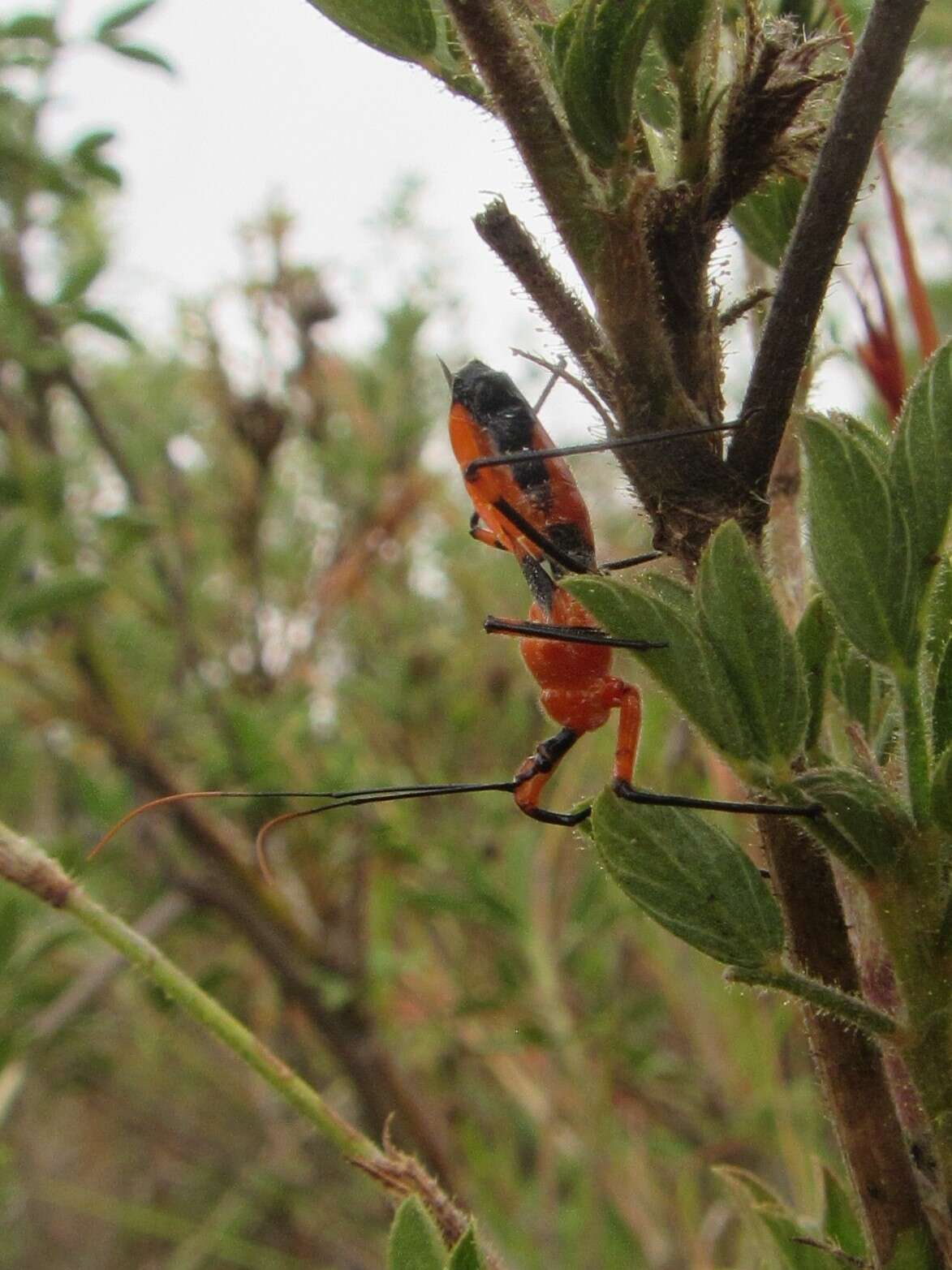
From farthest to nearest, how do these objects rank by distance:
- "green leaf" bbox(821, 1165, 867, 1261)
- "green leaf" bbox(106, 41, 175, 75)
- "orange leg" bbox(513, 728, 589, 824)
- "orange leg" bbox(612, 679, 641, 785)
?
"green leaf" bbox(106, 41, 175, 75)
"orange leg" bbox(513, 728, 589, 824)
"orange leg" bbox(612, 679, 641, 785)
"green leaf" bbox(821, 1165, 867, 1261)

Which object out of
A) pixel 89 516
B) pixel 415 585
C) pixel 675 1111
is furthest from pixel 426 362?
pixel 675 1111

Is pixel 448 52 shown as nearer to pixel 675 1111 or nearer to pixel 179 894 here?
pixel 179 894

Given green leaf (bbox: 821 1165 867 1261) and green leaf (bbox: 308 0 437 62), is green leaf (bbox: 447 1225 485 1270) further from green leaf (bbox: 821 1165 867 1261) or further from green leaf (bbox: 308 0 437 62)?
green leaf (bbox: 308 0 437 62)

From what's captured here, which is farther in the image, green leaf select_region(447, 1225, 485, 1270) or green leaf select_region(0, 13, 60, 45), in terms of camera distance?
green leaf select_region(0, 13, 60, 45)

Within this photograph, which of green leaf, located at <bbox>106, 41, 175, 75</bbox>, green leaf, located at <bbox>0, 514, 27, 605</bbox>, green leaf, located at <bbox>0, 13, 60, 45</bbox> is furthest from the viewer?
green leaf, located at <bbox>0, 13, 60, 45</bbox>

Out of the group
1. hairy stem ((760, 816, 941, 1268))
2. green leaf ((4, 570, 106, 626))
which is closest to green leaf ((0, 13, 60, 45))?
green leaf ((4, 570, 106, 626))
